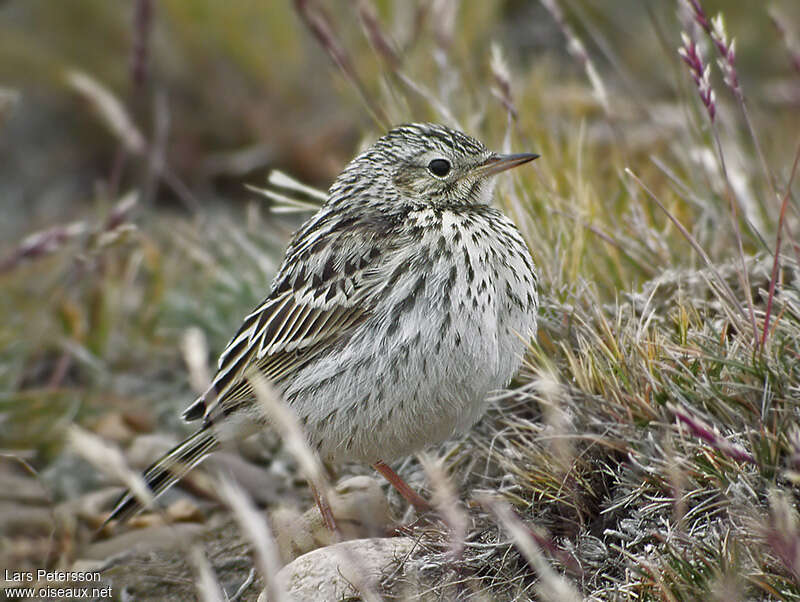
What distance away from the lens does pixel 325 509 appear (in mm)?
3863

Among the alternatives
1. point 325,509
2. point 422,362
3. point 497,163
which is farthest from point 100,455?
point 497,163

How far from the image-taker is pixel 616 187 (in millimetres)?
5402

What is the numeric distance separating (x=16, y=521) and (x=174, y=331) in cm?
149

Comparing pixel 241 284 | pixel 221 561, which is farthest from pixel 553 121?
pixel 221 561

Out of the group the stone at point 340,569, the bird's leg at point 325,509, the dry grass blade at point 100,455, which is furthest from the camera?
the bird's leg at point 325,509

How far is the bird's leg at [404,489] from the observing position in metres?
4.04

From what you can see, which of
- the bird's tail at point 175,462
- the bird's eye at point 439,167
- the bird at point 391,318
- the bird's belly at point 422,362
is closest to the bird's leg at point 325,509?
the bird at point 391,318

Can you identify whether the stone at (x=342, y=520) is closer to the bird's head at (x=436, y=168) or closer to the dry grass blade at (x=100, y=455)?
the bird's head at (x=436, y=168)

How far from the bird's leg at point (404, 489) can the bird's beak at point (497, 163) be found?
1.30 meters

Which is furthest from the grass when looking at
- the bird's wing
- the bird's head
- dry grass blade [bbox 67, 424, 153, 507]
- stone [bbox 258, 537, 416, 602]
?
the bird's wing

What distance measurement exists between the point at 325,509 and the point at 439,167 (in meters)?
1.50

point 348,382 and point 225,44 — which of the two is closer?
point 348,382

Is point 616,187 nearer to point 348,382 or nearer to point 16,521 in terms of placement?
point 348,382

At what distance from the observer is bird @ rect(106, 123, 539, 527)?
3.59 meters
